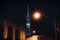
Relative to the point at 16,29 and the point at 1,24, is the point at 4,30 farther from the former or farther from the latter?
the point at 16,29

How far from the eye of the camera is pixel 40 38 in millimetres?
14758

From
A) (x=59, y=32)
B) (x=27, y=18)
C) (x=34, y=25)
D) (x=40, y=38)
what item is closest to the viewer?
(x=59, y=32)

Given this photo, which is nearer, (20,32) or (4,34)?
(4,34)

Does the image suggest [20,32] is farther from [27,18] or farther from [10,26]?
[27,18]

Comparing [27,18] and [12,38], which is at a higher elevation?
[27,18]

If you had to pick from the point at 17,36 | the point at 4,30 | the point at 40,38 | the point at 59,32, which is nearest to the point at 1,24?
the point at 4,30

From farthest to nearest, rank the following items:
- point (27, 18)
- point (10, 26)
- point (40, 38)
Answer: point (27, 18), point (10, 26), point (40, 38)

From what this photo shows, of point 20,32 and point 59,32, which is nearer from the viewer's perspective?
point 59,32

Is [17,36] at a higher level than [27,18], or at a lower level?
lower

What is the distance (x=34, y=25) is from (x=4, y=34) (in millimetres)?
10792

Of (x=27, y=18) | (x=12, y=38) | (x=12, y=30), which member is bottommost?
(x=12, y=38)

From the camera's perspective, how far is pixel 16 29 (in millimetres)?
21328

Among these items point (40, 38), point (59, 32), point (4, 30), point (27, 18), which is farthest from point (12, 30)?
point (27, 18)

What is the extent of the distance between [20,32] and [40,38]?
23.4ft
